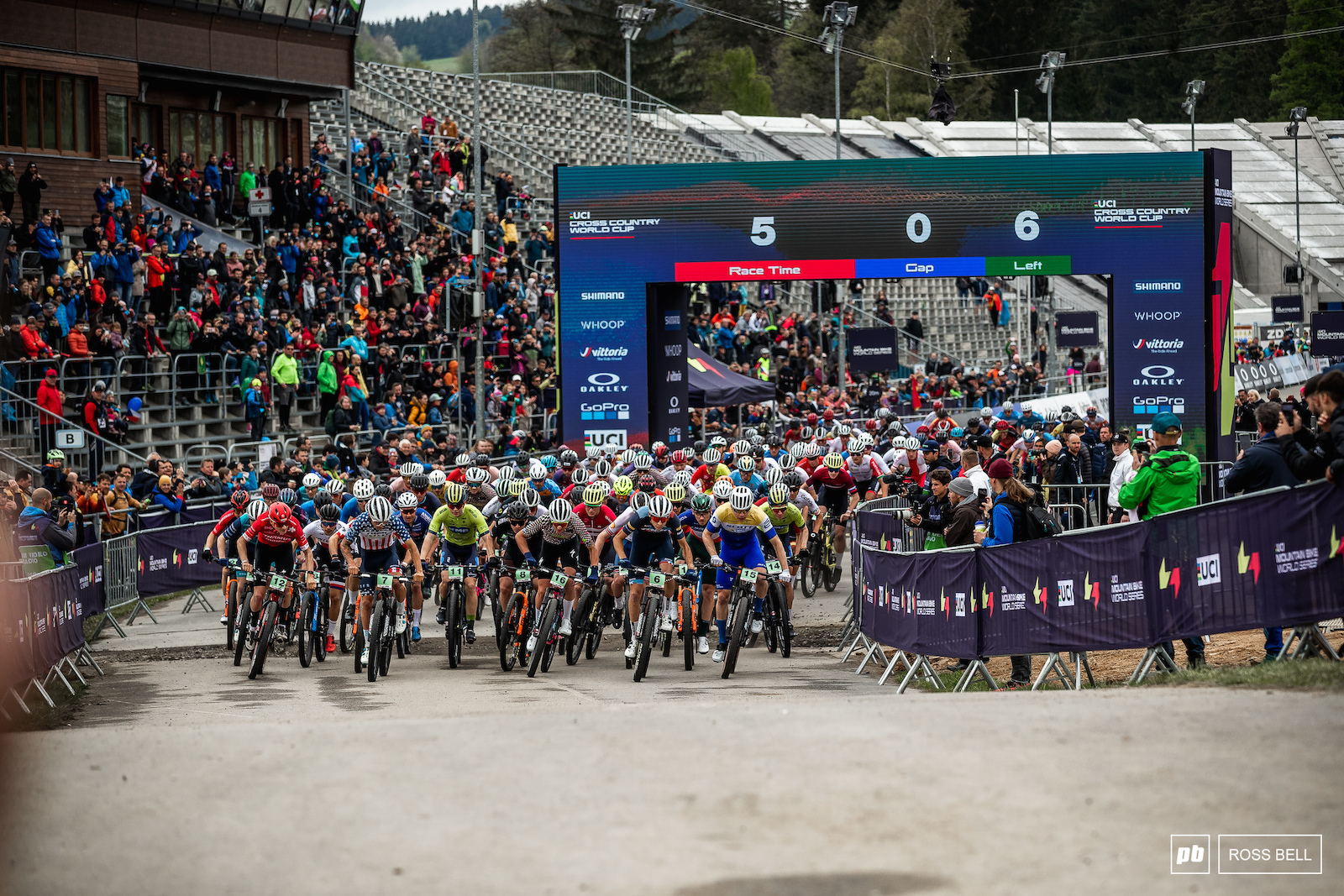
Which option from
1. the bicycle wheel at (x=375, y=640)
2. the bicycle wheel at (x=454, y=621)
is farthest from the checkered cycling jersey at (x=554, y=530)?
the bicycle wheel at (x=375, y=640)

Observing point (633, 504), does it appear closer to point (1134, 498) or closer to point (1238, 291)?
point (1134, 498)

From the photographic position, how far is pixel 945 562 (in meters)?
13.2

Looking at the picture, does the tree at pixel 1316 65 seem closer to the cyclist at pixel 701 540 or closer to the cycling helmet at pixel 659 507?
the cyclist at pixel 701 540

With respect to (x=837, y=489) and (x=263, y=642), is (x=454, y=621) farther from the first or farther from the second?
(x=837, y=489)

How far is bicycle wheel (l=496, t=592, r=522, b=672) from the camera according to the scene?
1562 cm

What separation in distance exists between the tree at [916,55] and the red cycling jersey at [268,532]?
70.9 m

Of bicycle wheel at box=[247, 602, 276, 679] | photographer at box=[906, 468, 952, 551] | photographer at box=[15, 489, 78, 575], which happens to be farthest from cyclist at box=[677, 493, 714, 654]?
photographer at box=[15, 489, 78, 575]

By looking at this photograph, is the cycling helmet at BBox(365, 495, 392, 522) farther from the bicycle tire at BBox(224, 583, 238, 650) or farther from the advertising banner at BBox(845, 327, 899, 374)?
the advertising banner at BBox(845, 327, 899, 374)

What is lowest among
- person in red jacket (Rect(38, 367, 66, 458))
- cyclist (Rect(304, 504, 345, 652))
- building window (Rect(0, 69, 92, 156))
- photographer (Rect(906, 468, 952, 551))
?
cyclist (Rect(304, 504, 345, 652))

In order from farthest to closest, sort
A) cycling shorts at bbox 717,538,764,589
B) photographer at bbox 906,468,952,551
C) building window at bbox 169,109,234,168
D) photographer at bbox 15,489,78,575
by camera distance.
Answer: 1. building window at bbox 169,109,234,168
2. photographer at bbox 15,489,78,575
3. cycling shorts at bbox 717,538,764,589
4. photographer at bbox 906,468,952,551

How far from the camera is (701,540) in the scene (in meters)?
16.0

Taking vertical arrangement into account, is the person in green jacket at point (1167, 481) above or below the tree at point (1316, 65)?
below

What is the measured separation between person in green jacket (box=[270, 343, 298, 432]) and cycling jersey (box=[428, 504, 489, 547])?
11.4m

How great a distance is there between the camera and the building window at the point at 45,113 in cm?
3133
